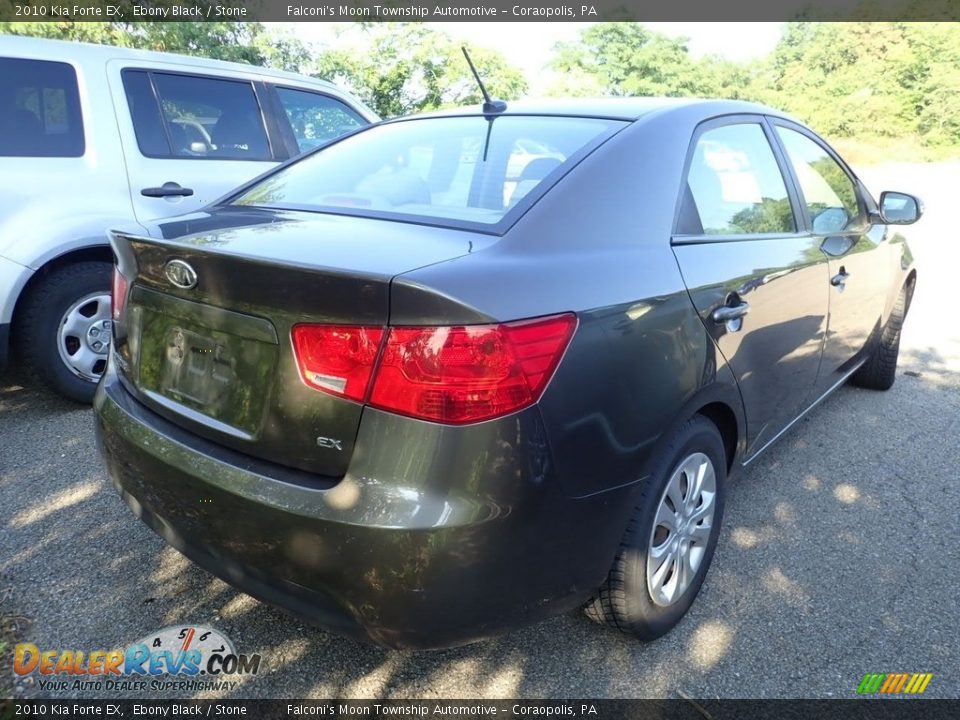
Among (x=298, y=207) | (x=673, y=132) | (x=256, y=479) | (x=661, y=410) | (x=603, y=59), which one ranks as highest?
(x=603, y=59)

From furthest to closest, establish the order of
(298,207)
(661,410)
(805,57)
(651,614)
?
(805,57) < (298,207) < (651,614) < (661,410)

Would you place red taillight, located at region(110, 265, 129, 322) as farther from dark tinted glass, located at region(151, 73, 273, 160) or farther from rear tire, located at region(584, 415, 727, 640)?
dark tinted glass, located at region(151, 73, 273, 160)

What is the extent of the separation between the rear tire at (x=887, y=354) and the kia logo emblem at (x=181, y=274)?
4.05 meters

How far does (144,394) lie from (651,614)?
1.63m

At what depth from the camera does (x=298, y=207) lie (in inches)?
87.3

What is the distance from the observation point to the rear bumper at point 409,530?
145cm

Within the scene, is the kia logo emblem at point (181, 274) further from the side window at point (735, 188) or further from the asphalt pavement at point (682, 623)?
the side window at point (735, 188)

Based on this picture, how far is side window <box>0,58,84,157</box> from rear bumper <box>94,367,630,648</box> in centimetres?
265

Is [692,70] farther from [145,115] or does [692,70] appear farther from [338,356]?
[338,356]

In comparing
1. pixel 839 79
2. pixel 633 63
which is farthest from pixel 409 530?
pixel 839 79

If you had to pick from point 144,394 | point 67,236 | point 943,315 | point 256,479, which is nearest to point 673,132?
point 256,479

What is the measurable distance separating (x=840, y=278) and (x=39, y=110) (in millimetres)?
4093

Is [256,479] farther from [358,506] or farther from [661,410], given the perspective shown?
[661,410]

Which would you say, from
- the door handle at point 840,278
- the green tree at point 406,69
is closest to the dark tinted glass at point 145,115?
the door handle at point 840,278
